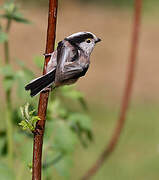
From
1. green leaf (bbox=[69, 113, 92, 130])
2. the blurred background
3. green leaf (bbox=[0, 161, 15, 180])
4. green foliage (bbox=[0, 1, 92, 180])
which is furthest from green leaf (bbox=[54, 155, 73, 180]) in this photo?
the blurred background

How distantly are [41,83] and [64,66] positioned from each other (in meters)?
0.07

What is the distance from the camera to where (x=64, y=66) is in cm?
111

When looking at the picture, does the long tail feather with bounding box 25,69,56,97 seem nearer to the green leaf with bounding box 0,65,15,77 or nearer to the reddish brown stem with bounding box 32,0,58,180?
the reddish brown stem with bounding box 32,0,58,180

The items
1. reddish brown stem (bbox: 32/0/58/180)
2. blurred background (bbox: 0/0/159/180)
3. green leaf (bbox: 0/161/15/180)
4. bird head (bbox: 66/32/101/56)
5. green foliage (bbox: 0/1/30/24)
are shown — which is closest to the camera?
reddish brown stem (bbox: 32/0/58/180)

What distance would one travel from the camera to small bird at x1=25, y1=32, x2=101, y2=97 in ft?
3.61

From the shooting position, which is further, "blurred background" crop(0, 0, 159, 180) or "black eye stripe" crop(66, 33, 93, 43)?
"blurred background" crop(0, 0, 159, 180)

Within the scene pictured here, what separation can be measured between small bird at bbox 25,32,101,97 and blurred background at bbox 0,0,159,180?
197 centimetres

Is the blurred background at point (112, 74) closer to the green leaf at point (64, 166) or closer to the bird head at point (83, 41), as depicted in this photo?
the green leaf at point (64, 166)

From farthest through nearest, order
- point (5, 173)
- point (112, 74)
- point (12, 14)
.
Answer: point (112, 74) < point (12, 14) < point (5, 173)

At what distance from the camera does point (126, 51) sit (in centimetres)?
597

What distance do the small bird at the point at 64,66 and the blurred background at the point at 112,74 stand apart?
1.97 metres

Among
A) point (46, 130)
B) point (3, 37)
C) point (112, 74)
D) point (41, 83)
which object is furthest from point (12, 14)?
point (112, 74)

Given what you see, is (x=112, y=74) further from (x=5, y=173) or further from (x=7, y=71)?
(x=5, y=173)

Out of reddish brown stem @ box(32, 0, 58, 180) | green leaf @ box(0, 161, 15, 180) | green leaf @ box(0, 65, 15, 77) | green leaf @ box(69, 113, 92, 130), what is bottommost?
green leaf @ box(0, 161, 15, 180)
